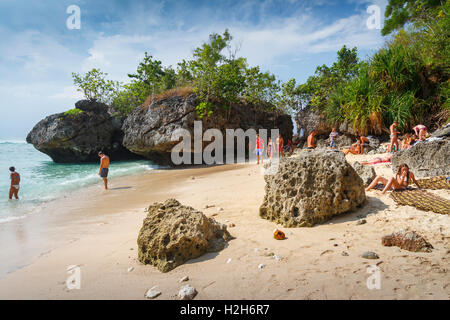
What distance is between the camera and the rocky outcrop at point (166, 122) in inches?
645

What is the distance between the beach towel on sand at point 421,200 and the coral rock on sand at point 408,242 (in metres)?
1.27

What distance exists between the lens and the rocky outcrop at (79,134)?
2256 centimetres

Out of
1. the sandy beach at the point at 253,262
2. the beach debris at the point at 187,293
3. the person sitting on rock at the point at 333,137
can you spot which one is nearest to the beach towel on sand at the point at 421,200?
the sandy beach at the point at 253,262

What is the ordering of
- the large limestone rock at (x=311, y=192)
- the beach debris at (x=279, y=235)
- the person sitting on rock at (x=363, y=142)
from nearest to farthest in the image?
the beach debris at (x=279, y=235) → the large limestone rock at (x=311, y=192) → the person sitting on rock at (x=363, y=142)

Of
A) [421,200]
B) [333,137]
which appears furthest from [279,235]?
[333,137]

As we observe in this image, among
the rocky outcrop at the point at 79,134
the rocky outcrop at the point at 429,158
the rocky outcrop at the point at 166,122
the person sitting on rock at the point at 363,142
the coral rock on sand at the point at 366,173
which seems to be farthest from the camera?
the rocky outcrop at the point at 79,134

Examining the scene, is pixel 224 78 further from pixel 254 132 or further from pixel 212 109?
pixel 254 132

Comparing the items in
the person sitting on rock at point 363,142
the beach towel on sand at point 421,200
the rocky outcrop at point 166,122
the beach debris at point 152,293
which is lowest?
the beach debris at point 152,293

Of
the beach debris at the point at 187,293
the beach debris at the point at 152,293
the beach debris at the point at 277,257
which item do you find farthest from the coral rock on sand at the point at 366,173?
the beach debris at the point at 152,293

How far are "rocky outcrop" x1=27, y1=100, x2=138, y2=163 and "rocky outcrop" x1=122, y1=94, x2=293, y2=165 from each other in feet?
23.0

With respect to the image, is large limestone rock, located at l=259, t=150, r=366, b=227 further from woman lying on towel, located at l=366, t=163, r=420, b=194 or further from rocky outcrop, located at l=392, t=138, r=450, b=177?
rocky outcrop, located at l=392, t=138, r=450, b=177

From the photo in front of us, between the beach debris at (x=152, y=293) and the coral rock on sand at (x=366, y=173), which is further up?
the coral rock on sand at (x=366, y=173)

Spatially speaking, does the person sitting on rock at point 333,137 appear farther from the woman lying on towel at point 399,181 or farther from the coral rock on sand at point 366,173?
the woman lying on towel at point 399,181

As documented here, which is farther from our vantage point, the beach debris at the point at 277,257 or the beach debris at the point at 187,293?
the beach debris at the point at 277,257
